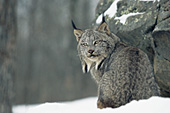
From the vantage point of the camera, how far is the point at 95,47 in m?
5.34

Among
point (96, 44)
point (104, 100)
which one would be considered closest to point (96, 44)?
point (96, 44)

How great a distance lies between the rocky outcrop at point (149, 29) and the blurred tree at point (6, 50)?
3.12 metres

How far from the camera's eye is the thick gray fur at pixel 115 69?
4496 mm

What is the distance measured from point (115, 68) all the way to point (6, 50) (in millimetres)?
4213

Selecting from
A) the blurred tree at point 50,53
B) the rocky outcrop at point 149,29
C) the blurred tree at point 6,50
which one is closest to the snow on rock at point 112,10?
the rocky outcrop at point 149,29

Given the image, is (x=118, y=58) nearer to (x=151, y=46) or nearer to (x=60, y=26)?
(x=151, y=46)

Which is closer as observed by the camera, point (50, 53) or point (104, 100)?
point (104, 100)

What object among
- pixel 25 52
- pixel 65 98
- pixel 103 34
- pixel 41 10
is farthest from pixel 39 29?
pixel 103 34

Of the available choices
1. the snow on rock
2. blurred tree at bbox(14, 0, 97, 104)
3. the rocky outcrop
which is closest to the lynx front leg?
the rocky outcrop

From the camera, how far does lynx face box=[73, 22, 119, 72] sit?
5.35 m

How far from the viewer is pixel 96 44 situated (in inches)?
211

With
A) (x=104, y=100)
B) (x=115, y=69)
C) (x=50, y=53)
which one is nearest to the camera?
(x=104, y=100)

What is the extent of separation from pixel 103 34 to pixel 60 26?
66.3 ft

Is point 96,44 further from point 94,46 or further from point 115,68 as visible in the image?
point 115,68
